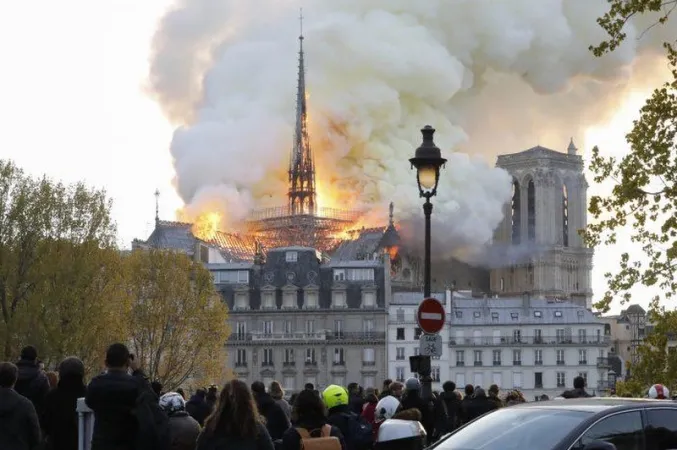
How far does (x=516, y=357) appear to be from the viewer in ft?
361

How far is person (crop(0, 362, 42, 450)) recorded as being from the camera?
56.2 feet

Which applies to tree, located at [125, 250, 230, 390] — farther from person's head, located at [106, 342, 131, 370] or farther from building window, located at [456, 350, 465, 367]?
person's head, located at [106, 342, 131, 370]

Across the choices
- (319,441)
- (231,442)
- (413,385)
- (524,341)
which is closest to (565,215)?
(524,341)

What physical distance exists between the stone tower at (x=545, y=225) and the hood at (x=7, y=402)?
131099mm

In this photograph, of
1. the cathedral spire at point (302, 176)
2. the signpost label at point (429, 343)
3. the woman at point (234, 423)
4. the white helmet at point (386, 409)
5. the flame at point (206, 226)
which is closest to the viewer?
Answer: the woman at point (234, 423)

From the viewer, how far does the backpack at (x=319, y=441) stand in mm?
14547

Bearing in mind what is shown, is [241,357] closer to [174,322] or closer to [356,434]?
[174,322]

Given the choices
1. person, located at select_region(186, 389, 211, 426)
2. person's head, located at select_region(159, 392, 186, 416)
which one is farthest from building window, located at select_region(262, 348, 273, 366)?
person's head, located at select_region(159, 392, 186, 416)

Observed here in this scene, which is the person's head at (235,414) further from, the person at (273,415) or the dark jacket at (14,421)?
the person at (273,415)

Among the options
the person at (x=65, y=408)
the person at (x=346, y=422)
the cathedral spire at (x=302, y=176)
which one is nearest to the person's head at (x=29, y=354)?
the person at (x=65, y=408)

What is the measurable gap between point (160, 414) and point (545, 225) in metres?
144

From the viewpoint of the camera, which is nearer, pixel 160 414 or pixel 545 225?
pixel 160 414

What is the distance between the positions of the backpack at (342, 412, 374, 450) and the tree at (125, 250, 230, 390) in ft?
203

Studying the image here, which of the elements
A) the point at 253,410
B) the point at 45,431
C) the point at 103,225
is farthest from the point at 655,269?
the point at 103,225
